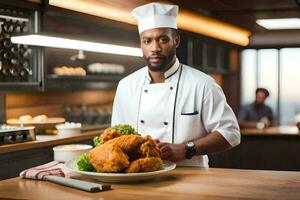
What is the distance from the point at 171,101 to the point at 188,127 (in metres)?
0.17

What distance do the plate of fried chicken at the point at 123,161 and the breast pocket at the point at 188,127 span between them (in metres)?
0.59

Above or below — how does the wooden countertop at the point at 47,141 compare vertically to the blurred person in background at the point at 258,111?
below

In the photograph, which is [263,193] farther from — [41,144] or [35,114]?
[35,114]

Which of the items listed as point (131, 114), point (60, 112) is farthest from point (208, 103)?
point (60, 112)

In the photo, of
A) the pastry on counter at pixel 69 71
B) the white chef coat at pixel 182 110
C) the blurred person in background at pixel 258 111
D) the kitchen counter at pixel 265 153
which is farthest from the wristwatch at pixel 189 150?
the blurred person in background at pixel 258 111

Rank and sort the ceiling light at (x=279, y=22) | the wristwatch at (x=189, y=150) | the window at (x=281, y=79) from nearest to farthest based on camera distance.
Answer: the wristwatch at (x=189, y=150), the ceiling light at (x=279, y=22), the window at (x=281, y=79)

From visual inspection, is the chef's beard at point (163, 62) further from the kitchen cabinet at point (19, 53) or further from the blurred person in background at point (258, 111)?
the blurred person in background at point (258, 111)

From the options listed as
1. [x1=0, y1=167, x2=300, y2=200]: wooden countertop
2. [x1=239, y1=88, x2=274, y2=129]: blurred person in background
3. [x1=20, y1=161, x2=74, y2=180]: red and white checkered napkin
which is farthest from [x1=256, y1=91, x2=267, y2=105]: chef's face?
[x1=20, y1=161, x2=74, y2=180]: red and white checkered napkin

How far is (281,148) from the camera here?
6.00m

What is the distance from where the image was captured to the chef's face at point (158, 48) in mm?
2479

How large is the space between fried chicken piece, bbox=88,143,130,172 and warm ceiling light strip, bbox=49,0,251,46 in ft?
8.59

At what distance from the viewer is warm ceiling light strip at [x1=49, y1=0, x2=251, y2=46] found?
4.48 meters

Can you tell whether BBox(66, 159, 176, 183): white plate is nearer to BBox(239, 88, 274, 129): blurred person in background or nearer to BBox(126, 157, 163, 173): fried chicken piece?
BBox(126, 157, 163, 173): fried chicken piece

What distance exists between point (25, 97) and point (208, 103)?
10.5ft
